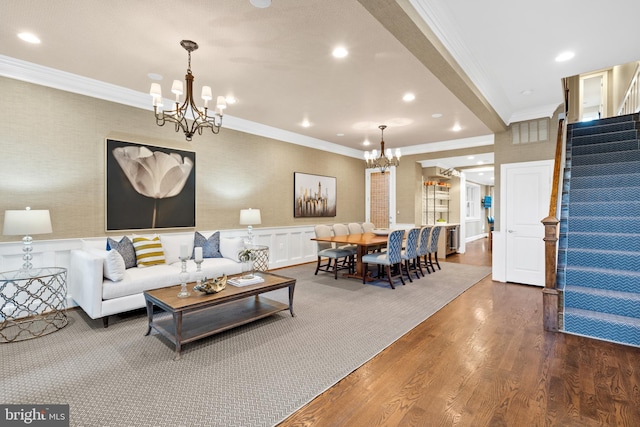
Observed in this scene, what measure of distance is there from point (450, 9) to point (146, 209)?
434 cm

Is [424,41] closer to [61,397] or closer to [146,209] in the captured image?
[61,397]

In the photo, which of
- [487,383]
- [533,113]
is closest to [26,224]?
[487,383]

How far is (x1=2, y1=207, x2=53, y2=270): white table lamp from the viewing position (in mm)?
2855

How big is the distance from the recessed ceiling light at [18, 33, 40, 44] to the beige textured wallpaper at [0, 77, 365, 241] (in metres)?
0.77

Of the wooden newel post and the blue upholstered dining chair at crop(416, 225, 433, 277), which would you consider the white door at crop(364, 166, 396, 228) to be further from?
the wooden newel post

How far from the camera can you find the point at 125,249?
3676 mm

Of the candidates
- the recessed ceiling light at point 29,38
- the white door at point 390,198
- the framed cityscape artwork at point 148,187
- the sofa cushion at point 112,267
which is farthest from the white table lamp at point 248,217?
the white door at point 390,198

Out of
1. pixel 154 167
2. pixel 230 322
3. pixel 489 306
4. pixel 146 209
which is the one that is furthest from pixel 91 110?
pixel 489 306

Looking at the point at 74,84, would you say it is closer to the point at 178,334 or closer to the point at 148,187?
the point at 148,187

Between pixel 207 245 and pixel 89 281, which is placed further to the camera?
pixel 207 245

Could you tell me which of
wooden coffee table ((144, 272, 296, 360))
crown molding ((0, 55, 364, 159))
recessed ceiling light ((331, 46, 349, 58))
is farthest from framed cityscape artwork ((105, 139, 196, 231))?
recessed ceiling light ((331, 46, 349, 58))

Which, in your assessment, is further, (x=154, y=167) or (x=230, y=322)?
(x=154, y=167)

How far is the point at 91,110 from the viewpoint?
379 cm

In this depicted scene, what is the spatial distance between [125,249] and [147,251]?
0.79 feet
